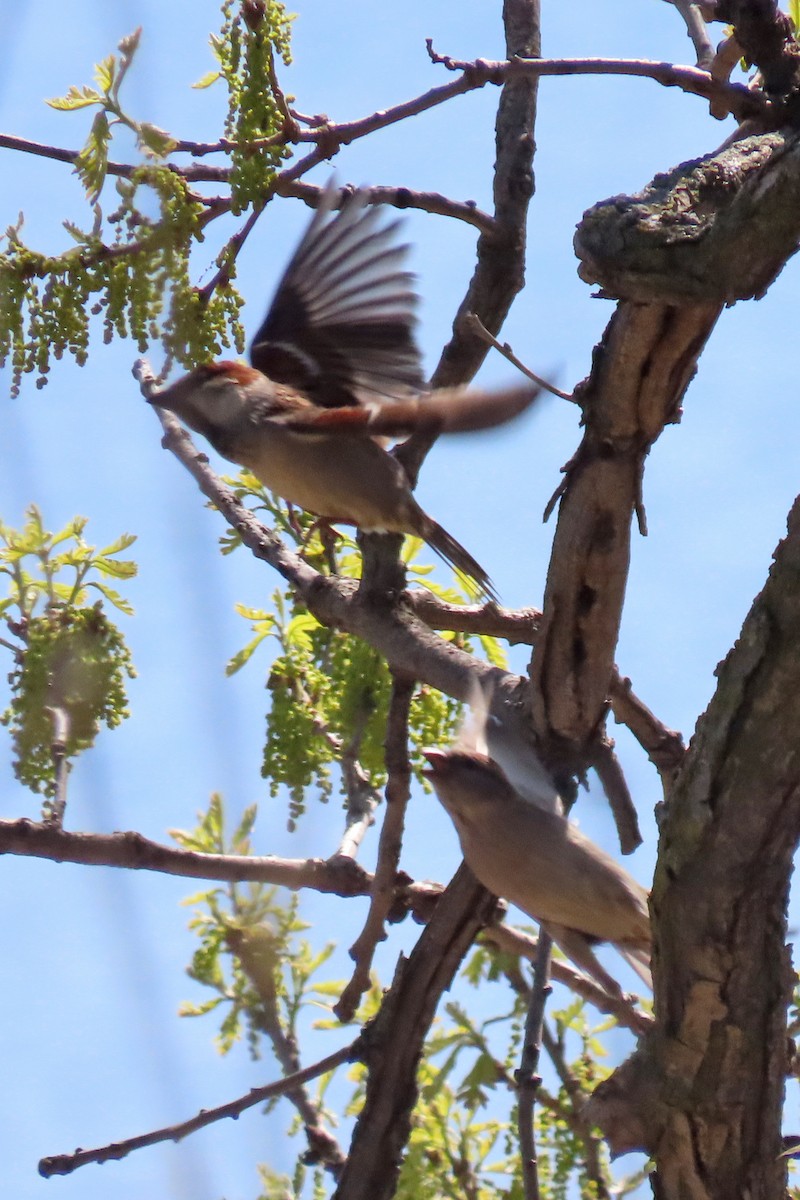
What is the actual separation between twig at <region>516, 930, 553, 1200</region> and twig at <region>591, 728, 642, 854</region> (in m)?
0.47

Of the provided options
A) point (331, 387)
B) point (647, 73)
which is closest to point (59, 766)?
point (647, 73)

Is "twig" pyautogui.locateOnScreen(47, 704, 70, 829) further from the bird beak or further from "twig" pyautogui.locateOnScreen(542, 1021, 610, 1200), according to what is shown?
"twig" pyautogui.locateOnScreen(542, 1021, 610, 1200)

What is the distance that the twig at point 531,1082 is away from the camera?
252cm

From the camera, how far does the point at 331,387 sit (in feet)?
13.7

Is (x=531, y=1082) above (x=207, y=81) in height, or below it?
below

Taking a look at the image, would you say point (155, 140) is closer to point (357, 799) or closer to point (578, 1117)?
point (357, 799)

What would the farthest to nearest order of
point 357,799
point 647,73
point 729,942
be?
point 357,799, point 647,73, point 729,942

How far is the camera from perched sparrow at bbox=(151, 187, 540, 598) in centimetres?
384

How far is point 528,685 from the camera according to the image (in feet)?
9.85

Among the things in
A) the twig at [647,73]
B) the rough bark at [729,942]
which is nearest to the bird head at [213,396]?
the twig at [647,73]

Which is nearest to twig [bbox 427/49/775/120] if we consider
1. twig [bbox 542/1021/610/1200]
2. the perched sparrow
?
the perched sparrow

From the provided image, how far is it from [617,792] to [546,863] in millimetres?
387

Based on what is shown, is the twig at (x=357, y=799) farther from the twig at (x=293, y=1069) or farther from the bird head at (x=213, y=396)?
the bird head at (x=213, y=396)

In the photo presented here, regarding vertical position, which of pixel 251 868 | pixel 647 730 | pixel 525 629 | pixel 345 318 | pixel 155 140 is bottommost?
pixel 251 868
